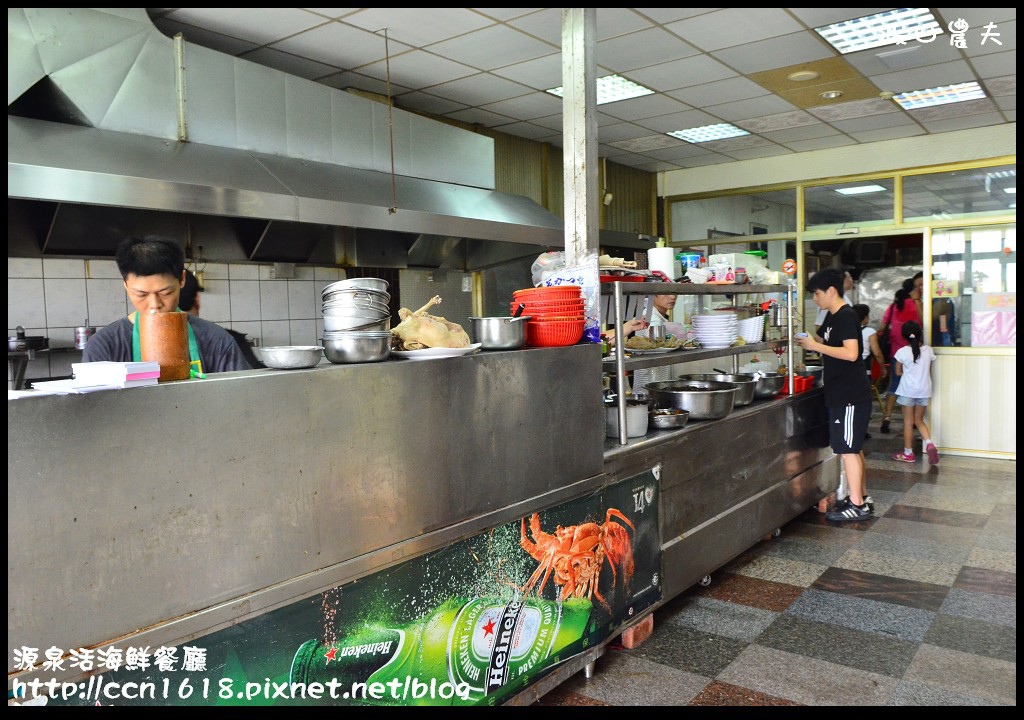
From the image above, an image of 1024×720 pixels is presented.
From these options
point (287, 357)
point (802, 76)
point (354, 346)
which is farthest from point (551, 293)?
point (802, 76)

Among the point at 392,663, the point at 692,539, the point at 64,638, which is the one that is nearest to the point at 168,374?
the point at 64,638

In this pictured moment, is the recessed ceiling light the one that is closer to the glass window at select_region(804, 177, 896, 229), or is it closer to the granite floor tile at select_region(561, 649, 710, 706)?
the glass window at select_region(804, 177, 896, 229)

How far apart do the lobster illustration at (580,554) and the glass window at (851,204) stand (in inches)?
250

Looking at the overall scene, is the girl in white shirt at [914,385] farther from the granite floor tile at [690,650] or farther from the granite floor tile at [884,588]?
the granite floor tile at [690,650]

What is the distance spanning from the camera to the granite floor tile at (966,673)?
272cm

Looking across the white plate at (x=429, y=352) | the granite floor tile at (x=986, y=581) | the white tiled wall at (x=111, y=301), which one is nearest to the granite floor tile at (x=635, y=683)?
the white plate at (x=429, y=352)

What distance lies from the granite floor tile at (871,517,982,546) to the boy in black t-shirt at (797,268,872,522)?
0.60 ft

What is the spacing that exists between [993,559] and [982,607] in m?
0.83

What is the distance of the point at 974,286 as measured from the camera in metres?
7.22

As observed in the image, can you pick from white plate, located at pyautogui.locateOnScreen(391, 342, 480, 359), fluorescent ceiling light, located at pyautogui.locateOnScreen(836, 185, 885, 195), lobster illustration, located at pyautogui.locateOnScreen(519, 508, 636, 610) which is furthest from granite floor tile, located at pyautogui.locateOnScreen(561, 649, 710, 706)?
fluorescent ceiling light, located at pyautogui.locateOnScreen(836, 185, 885, 195)

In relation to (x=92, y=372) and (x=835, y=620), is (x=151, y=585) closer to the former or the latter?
(x=92, y=372)

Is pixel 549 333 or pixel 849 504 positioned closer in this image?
pixel 549 333

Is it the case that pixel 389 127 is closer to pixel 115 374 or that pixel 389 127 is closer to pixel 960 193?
pixel 115 374
